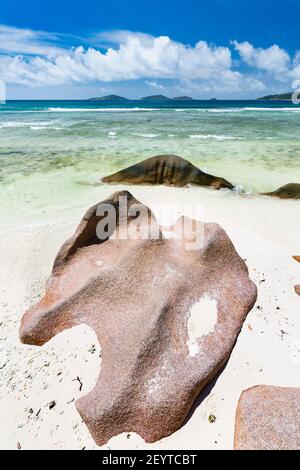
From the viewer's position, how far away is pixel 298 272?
196 inches

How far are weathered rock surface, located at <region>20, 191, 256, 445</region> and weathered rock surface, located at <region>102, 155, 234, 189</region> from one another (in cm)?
626

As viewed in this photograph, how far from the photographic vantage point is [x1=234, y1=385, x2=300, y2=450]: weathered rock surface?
2.52 m

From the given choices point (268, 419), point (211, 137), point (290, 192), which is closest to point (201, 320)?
point (268, 419)

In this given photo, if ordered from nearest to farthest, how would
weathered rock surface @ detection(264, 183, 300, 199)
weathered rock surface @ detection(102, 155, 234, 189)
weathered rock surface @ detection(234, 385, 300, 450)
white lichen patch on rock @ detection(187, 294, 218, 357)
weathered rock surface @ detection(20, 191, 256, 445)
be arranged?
weathered rock surface @ detection(234, 385, 300, 450)
weathered rock surface @ detection(20, 191, 256, 445)
white lichen patch on rock @ detection(187, 294, 218, 357)
weathered rock surface @ detection(264, 183, 300, 199)
weathered rock surface @ detection(102, 155, 234, 189)

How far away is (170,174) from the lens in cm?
1073

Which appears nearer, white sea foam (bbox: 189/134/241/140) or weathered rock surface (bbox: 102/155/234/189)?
weathered rock surface (bbox: 102/155/234/189)

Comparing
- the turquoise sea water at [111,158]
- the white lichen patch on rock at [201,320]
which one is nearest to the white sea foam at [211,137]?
the turquoise sea water at [111,158]

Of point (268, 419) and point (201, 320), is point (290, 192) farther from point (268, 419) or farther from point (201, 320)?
point (268, 419)

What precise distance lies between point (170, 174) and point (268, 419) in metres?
8.84

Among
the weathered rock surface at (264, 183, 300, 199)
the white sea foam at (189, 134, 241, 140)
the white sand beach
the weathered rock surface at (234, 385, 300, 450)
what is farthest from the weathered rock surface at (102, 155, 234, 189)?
the white sea foam at (189, 134, 241, 140)

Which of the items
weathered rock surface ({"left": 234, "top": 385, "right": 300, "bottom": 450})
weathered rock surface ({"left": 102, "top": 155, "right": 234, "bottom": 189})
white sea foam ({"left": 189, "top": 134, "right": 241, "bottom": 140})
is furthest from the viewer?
white sea foam ({"left": 189, "top": 134, "right": 241, "bottom": 140})

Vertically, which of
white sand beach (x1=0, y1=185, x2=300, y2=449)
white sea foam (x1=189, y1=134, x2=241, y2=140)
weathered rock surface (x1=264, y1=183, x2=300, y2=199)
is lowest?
white sand beach (x1=0, y1=185, x2=300, y2=449)

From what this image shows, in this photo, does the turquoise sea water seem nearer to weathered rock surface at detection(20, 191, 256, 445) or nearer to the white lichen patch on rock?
weathered rock surface at detection(20, 191, 256, 445)
